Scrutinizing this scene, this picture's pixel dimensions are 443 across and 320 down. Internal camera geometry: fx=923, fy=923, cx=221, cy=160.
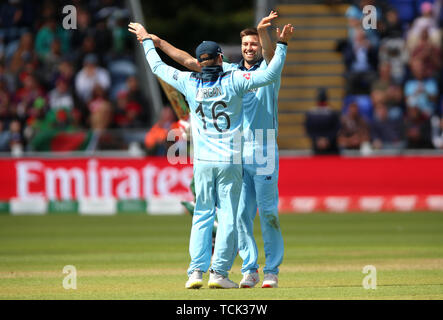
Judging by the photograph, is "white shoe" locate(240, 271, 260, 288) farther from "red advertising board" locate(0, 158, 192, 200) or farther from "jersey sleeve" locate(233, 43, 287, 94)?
"red advertising board" locate(0, 158, 192, 200)

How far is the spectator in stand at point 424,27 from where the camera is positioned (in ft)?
80.2

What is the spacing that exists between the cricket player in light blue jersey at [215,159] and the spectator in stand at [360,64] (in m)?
15.3

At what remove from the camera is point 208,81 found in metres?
9.27

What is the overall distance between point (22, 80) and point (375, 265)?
50.6 feet

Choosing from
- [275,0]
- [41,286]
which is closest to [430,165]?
[275,0]

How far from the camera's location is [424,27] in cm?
2453

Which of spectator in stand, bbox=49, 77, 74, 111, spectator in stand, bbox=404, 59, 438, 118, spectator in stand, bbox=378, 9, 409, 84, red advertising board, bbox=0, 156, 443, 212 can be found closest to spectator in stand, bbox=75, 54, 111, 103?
spectator in stand, bbox=49, 77, 74, 111

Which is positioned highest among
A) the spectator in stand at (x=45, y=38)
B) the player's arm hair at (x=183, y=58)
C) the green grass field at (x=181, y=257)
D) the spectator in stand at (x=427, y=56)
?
the spectator in stand at (x=45, y=38)

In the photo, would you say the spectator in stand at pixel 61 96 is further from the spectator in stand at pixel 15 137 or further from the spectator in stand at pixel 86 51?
the spectator in stand at pixel 15 137

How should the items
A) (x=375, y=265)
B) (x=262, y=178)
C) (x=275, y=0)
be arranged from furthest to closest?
(x=275, y=0), (x=375, y=265), (x=262, y=178)

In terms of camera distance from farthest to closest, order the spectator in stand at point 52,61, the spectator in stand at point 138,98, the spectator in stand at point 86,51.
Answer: the spectator in stand at point 86,51 < the spectator in stand at point 52,61 < the spectator in stand at point 138,98

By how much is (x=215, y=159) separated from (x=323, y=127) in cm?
1257

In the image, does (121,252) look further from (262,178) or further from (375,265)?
(262,178)

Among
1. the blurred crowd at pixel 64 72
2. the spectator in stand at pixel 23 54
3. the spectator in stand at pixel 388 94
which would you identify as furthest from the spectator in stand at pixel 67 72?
the spectator in stand at pixel 388 94
